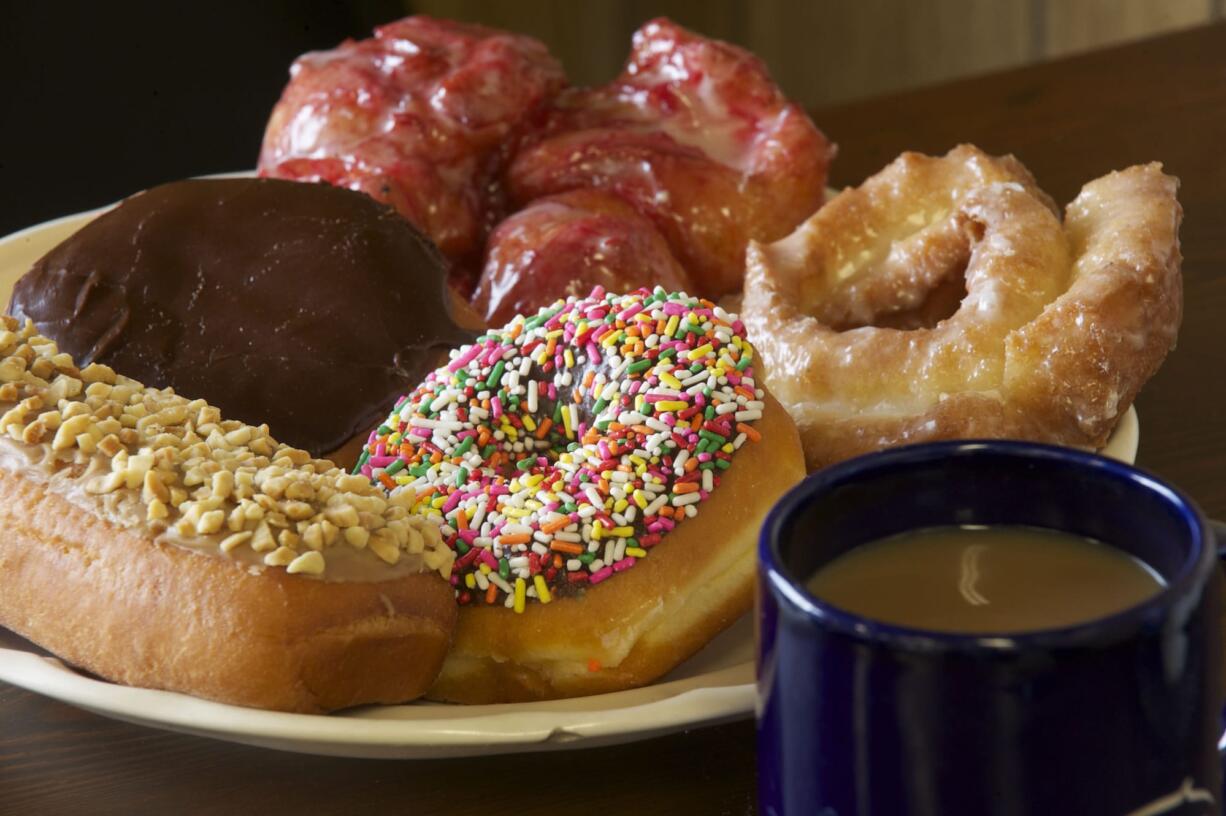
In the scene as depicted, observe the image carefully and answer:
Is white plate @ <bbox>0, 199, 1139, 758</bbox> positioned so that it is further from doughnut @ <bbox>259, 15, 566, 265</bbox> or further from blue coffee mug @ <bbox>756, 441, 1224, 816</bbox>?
doughnut @ <bbox>259, 15, 566, 265</bbox>

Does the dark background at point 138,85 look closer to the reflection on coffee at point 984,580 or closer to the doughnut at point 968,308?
the doughnut at point 968,308

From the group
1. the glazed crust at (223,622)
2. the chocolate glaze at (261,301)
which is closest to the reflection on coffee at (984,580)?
the glazed crust at (223,622)

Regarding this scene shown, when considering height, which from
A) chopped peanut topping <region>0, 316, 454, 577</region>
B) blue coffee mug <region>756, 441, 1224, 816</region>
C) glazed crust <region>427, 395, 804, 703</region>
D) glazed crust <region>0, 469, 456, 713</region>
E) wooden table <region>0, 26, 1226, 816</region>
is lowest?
wooden table <region>0, 26, 1226, 816</region>

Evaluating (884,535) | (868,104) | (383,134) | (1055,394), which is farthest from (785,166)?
(884,535)

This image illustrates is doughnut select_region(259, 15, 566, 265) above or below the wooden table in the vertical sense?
above

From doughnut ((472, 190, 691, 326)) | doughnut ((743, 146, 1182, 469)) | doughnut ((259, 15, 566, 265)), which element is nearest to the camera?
doughnut ((743, 146, 1182, 469))

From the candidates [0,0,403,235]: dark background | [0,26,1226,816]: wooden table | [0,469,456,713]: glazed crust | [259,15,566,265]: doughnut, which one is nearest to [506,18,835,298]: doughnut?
[259,15,566,265]: doughnut

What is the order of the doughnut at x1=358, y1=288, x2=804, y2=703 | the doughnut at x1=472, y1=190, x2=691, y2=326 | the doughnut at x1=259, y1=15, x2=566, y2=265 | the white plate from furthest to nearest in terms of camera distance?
the doughnut at x1=259, y1=15, x2=566, y2=265 → the doughnut at x1=472, y1=190, x2=691, y2=326 → the doughnut at x1=358, y1=288, x2=804, y2=703 → the white plate
